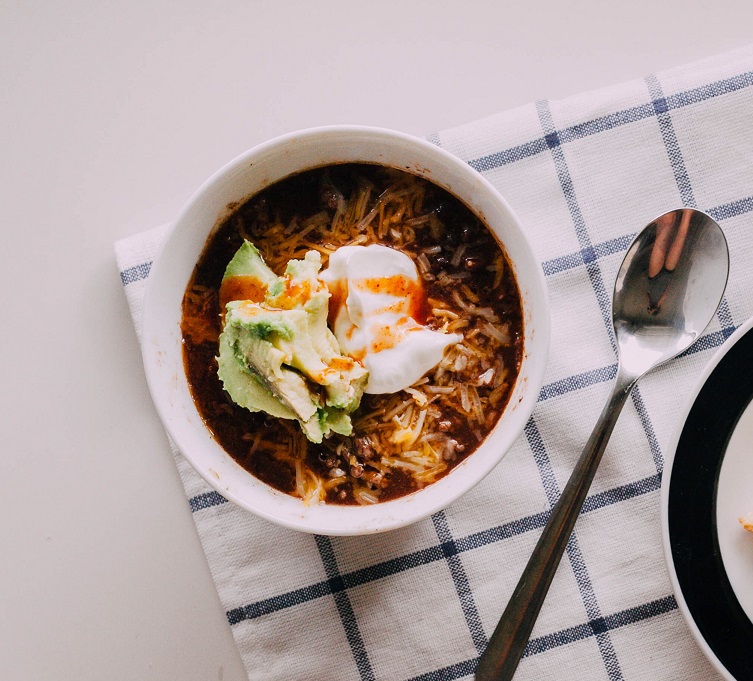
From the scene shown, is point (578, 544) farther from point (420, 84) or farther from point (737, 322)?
point (420, 84)

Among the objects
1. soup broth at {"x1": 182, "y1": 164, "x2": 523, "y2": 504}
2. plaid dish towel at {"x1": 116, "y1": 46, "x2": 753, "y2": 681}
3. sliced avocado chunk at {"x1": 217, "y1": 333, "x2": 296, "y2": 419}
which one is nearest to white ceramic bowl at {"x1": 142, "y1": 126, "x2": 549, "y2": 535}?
soup broth at {"x1": 182, "y1": 164, "x2": 523, "y2": 504}

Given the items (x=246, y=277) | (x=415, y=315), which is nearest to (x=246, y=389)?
(x=246, y=277)

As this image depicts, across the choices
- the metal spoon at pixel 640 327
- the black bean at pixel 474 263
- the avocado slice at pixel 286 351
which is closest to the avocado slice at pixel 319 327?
the avocado slice at pixel 286 351

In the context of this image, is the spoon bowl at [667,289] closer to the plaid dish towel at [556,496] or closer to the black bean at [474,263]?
the plaid dish towel at [556,496]

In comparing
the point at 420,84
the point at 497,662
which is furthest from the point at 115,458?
the point at 420,84

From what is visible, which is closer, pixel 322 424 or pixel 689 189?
pixel 322 424
